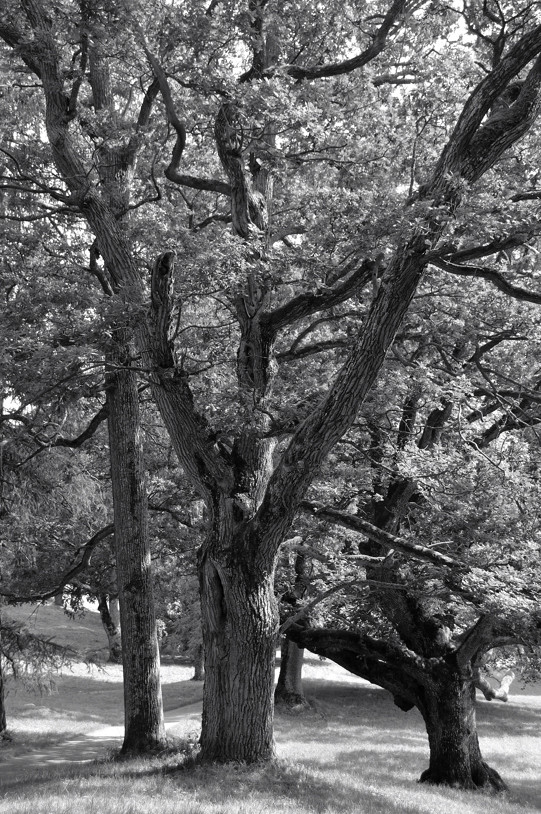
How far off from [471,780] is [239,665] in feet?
23.8

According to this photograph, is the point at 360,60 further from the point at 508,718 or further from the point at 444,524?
the point at 508,718

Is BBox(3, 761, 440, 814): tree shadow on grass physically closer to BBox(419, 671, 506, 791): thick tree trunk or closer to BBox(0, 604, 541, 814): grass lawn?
BBox(0, 604, 541, 814): grass lawn

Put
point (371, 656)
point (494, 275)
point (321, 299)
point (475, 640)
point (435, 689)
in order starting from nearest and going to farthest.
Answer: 1. point (494, 275)
2. point (321, 299)
3. point (475, 640)
4. point (435, 689)
5. point (371, 656)

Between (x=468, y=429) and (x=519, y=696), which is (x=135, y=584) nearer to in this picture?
(x=468, y=429)

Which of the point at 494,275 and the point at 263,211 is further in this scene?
the point at 263,211

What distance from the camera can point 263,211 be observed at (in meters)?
11.5

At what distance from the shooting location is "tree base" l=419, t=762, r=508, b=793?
14.2 metres

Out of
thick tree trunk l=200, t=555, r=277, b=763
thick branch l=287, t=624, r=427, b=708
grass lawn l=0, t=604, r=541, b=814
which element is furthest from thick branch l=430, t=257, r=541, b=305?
thick branch l=287, t=624, r=427, b=708

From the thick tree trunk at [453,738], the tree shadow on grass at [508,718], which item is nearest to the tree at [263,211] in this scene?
the thick tree trunk at [453,738]

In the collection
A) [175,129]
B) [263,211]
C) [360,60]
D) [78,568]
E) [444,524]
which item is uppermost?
[360,60]

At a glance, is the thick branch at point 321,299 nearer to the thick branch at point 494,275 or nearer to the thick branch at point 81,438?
the thick branch at point 494,275

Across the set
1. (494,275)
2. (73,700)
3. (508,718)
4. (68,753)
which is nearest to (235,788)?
(494,275)

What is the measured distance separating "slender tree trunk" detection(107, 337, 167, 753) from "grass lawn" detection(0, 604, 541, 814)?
3.22 feet

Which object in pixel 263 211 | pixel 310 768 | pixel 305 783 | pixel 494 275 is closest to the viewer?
pixel 494 275
